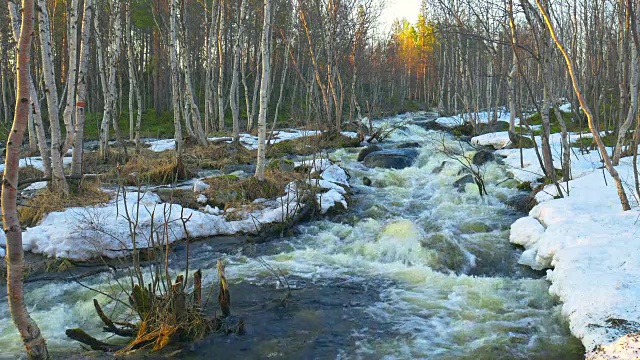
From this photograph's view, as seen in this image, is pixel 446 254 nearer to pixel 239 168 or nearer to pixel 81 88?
pixel 81 88

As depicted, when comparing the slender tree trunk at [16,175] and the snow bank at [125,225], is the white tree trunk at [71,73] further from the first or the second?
the slender tree trunk at [16,175]

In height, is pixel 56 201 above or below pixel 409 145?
below

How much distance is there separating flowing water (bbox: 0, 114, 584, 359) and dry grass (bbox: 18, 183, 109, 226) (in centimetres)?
217

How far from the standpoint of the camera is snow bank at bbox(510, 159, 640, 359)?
14.5 ft

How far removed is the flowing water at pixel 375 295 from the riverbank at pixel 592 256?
0.98 feet

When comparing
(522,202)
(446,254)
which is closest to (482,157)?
(522,202)

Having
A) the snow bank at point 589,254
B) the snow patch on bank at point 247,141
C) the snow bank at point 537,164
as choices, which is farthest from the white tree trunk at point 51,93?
the snow bank at point 537,164

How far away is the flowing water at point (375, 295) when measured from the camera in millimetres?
4719

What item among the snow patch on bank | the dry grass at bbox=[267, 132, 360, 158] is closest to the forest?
the dry grass at bbox=[267, 132, 360, 158]

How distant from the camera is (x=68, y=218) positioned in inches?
306

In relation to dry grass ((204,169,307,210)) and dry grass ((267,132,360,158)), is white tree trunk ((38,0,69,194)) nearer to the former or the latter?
dry grass ((204,169,307,210))

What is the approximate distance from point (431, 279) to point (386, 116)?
2813 centimetres

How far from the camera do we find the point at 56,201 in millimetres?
8336

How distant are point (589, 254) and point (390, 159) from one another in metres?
9.25
